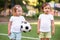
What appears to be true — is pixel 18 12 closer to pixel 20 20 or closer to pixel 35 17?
pixel 20 20

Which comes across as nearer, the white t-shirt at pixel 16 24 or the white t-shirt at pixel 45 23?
the white t-shirt at pixel 16 24

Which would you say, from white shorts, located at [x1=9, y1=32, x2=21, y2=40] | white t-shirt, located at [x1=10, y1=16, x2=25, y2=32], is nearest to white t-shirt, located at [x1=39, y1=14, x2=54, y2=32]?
white t-shirt, located at [x1=10, y1=16, x2=25, y2=32]

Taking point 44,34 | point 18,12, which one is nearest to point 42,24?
point 44,34

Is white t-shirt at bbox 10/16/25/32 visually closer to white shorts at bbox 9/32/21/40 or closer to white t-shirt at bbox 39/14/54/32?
white shorts at bbox 9/32/21/40

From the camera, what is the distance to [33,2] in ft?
90.0

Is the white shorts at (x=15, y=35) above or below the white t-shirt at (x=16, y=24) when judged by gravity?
below

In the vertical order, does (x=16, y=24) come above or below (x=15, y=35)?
above

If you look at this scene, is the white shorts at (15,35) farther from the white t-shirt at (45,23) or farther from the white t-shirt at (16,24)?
the white t-shirt at (45,23)

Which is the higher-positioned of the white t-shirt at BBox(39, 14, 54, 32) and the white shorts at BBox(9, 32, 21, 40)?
the white t-shirt at BBox(39, 14, 54, 32)

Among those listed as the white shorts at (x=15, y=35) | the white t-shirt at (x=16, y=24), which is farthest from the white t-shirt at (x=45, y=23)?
the white shorts at (x=15, y=35)

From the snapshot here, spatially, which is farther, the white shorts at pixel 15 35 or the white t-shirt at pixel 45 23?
the white t-shirt at pixel 45 23

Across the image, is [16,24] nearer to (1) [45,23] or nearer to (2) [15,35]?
(2) [15,35]

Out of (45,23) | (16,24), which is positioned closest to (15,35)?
(16,24)

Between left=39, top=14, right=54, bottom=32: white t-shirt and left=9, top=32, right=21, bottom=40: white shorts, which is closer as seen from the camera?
left=9, top=32, right=21, bottom=40: white shorts
